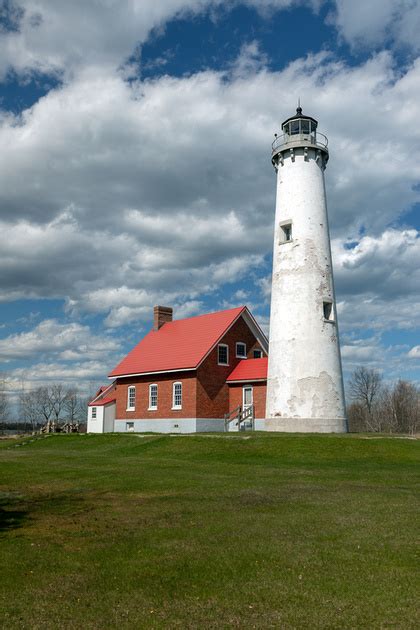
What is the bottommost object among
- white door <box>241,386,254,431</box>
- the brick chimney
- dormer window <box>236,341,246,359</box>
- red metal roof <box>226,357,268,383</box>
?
white door <box>241,386,254,431</box>

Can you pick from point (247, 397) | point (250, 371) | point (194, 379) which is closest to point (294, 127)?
point (250, 371)

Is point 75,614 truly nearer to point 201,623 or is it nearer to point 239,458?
point 201,623

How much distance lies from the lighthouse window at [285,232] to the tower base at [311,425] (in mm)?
9210

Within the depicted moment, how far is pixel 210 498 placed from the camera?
12031 millimetres

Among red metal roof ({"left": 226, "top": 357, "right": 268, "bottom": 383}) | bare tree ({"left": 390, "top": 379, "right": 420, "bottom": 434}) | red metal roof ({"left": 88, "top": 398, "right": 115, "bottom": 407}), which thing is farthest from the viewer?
bare tree ({"left": 390, "top": 379, "right": 420, "bottom": 434})

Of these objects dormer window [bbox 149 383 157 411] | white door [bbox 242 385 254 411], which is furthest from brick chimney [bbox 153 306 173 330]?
white door [bbox 242 385 254 411]

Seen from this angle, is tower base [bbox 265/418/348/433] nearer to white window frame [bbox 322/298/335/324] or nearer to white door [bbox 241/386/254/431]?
white window frame [bbox 322/298/335/324]

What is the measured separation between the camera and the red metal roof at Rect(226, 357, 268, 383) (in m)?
33.8

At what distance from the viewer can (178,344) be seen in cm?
3803

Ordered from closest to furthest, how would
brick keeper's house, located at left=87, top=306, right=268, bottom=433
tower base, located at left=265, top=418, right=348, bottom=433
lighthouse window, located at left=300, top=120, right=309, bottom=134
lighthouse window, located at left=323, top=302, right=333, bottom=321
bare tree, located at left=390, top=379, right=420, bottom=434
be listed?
tower base, located at left=265, top=418, right=348, bottom=433
lighthouse window, located at left=323, top=302, right=333, bottom=321
lighthouse window, located at left=300, top=120, right=309, bottom=134
brick keeper's house, located at left=87, top=306, right=268, bottom=433
bare tree, located at left=390, top=379, right=420, bottom=434

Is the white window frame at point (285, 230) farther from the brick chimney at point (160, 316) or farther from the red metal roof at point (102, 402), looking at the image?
the red metal roof at point (102, 402)

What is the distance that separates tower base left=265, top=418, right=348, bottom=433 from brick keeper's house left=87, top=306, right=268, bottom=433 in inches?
200

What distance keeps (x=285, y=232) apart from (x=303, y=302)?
13.6 feet

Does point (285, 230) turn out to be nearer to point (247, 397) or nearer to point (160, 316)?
point (247, 397)
